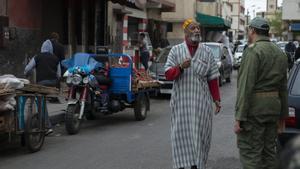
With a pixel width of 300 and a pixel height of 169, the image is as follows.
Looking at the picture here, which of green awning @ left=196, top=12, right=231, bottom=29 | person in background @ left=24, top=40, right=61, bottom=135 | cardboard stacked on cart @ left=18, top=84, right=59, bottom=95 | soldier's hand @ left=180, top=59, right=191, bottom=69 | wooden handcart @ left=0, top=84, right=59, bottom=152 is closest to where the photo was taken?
soldier's hand @ left=180, top=59, right=191, bottom=69

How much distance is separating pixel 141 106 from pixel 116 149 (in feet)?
11.8

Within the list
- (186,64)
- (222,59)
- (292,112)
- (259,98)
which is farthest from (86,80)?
(222,59)

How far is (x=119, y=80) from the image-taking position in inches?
472

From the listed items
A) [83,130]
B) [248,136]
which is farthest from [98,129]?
[248,136]

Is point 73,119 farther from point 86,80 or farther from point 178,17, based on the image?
point 178,17

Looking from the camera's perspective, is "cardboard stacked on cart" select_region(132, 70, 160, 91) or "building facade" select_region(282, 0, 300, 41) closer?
"cardboard stacked on cart" select_region(132, 70, 160, 91)

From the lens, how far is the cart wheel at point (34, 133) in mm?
8547

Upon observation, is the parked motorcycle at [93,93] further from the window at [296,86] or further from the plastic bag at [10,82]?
the window at [296,86]

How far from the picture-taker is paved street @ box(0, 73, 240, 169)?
312 inches

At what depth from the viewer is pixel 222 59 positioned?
22500 mm

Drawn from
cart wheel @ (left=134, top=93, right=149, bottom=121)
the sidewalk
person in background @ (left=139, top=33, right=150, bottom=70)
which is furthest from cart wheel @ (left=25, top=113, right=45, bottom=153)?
person in background @ (left=139, top=33, right=150, bottom=70)

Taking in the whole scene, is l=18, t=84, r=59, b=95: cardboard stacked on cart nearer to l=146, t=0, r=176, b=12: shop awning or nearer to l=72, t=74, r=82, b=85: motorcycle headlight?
l=72, t=74, r=82, b=85: motorcycle headlight

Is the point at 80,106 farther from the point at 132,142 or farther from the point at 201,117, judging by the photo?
the point at 201,117

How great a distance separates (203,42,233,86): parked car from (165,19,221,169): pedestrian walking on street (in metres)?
15.3
